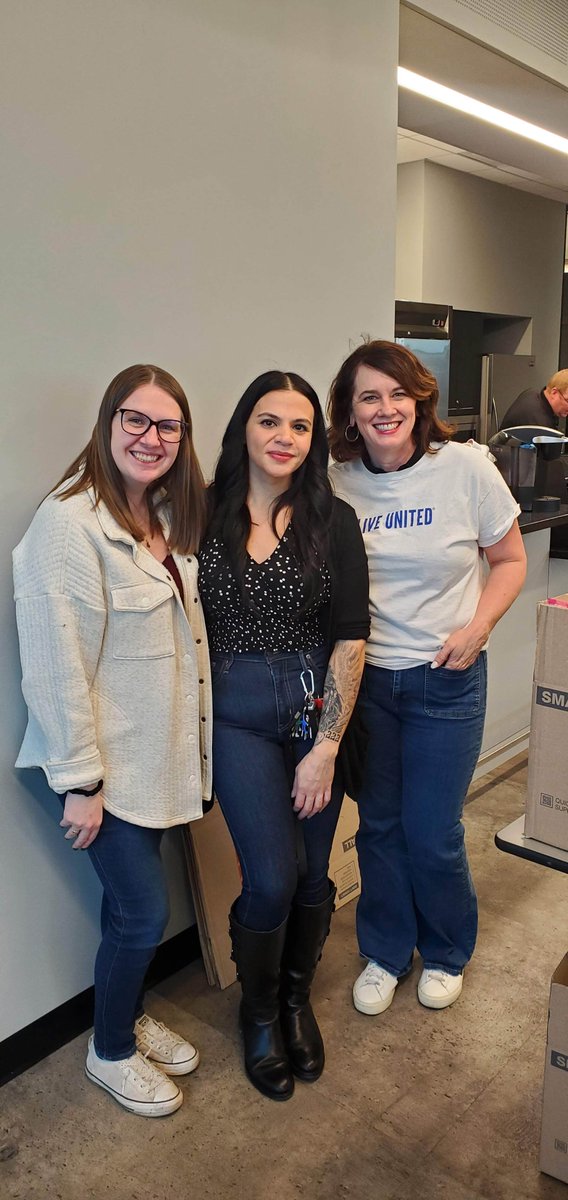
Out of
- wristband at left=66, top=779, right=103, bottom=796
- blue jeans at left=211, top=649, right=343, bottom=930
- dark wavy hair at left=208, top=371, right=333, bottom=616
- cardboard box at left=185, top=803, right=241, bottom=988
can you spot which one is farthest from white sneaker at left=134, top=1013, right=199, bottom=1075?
dark wavy hair at left=208, top=371, right=333, bottom=616

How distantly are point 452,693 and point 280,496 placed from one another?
588 mm

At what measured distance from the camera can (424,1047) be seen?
6.68 ft

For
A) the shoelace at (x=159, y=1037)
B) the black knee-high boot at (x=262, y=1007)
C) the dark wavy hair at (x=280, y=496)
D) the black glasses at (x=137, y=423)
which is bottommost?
the shoelace at (x=159, y=1037)

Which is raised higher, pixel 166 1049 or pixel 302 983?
pixel 302 983

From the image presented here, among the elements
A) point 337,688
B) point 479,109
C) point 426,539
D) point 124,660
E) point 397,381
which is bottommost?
point 337,688

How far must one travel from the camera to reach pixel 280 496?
1780mm

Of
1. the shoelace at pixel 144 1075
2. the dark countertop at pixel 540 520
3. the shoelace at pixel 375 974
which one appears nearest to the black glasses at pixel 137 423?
the shoelace at pixel 144 1075

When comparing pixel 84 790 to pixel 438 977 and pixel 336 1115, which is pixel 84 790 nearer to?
pixel 336 1115

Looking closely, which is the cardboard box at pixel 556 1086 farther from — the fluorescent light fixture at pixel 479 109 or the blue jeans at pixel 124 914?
the fluorescent light fixture at pixel 479 109

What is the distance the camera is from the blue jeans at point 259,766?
1.76 metres

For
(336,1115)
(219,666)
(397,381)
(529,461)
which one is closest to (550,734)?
(219,666)

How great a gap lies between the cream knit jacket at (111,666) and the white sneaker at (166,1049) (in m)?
0.60

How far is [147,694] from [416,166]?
15.3 feet

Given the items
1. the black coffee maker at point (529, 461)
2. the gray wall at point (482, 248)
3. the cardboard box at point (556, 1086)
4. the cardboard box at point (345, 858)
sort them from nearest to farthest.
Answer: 1. the cardboard box at point (556, 1086)
2. the cardboard box at point (345, 858)
3. the black coffee maker at point (529, 461)
4. the gray wall at point (482, 248)
